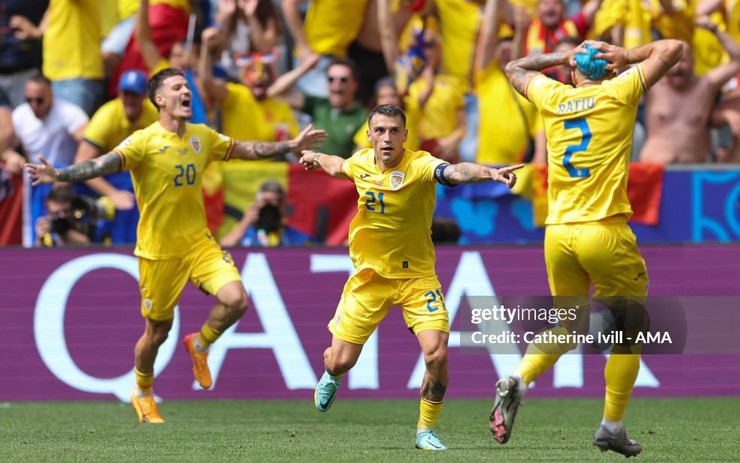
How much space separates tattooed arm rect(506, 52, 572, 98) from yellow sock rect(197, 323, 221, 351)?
362 cm

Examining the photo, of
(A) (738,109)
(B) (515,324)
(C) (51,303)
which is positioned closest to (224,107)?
(C) (51,303)

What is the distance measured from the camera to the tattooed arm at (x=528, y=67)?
9148mm

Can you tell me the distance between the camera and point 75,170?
10.8 meters

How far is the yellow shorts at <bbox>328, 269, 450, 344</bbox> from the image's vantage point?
939cm

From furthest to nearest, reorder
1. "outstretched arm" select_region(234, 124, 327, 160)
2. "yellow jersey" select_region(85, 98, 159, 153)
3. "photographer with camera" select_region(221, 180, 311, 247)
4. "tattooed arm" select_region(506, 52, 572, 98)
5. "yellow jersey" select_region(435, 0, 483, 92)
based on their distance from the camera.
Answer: "yellow jersey" select_region(435, 0, 483, 92) → "photographer with camera" select_region(221, 180, 311, 247) → "yellow jersey" select_region(85, 98, 159, 153) → "outstretched arm" select_region(234, 124, 327, 160) → "tattooed arm" select_region(506, 52, 572, 98)

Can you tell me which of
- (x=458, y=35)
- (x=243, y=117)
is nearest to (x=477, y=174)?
(x=243, y=117)

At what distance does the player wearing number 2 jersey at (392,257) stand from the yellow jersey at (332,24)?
6300 millimetres

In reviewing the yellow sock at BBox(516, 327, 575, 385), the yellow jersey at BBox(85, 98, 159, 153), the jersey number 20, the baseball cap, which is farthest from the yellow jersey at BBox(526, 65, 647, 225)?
the yellow jersey at BBox(85, 98, 159, 153)

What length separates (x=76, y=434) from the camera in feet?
33.4

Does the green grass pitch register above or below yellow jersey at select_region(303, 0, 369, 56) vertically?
below

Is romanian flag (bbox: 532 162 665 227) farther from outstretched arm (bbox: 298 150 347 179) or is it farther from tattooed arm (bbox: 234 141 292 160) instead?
outstretched arm (bbox: 298 150 347 179)

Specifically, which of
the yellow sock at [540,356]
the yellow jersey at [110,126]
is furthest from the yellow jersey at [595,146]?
the yellow jersey at [110,126]

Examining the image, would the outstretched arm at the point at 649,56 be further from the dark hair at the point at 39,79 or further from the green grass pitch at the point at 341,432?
the dark hair at the point at 39,79

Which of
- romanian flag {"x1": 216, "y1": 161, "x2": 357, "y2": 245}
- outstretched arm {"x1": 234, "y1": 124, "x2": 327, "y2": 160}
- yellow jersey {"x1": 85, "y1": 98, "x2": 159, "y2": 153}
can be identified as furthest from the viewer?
romanian flag {"x1": 216, "y1": 161, "x2": 357, "y2": 245}
